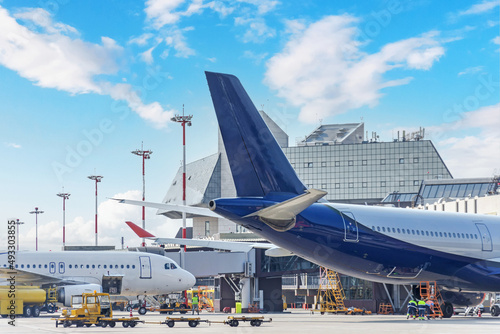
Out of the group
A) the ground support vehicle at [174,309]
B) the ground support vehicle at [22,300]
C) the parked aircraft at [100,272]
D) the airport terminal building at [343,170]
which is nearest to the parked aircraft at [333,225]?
the ground support vehicle at [174,309]

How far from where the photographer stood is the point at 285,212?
958 inches

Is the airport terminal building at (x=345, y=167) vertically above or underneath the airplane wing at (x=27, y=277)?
above

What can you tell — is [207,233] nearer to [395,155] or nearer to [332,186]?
[332,186]

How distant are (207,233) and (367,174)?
35.4 meters

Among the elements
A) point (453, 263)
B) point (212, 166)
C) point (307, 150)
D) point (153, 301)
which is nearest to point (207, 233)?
point (212, 166)

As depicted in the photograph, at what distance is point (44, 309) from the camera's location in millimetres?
46906

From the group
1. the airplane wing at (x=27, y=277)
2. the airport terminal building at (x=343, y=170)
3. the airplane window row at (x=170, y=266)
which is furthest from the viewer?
the airport terminal building at (x=343, y=170)

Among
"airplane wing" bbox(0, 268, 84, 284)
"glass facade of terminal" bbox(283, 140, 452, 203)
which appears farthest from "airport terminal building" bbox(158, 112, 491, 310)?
"airplane wing" bbox(0, 268, 84, 284)

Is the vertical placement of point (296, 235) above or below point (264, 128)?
below

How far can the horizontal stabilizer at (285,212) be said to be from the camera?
22.7 metres

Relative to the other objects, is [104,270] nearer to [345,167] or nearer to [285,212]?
[285,212]

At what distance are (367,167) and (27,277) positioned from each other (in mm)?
103262

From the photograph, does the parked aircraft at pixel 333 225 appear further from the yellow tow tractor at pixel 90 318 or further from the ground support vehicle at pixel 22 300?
the ground support vehicle at pixel 22 300

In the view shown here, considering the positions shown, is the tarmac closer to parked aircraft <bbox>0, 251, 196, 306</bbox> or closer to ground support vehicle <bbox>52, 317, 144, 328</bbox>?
ground support vehicle <bbox>52, 317, 144, 328</bbox>
